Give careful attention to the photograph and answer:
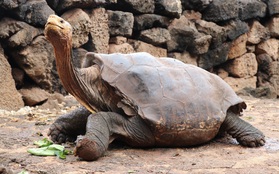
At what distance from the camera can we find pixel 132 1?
275 inches

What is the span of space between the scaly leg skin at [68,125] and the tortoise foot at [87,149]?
25.6 inches

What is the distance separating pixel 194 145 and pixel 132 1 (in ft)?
13.7

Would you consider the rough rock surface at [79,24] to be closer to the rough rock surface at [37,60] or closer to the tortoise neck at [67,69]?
the rough rock surface at [37,60]

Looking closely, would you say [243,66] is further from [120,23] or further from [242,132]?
[242,132]

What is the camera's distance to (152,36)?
7387mm

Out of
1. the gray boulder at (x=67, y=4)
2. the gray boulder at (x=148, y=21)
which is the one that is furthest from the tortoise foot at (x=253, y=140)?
the gray boulder at (x=148, y=21)

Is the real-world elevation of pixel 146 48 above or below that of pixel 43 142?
above

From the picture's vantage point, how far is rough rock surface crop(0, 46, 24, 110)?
5406mm

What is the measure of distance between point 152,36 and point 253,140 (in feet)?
14.5

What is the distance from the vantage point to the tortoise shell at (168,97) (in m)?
3.00

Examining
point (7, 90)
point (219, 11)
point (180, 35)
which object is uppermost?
point (219, 11)

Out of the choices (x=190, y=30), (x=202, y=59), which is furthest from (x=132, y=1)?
(x=202, y=59)

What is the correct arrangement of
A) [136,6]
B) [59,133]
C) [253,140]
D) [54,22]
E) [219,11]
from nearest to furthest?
[54,22]
[253,140]
[59,133]
[136,6]
[219,11]

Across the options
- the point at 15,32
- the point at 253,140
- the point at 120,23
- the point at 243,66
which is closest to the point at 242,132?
the point at 253,140
